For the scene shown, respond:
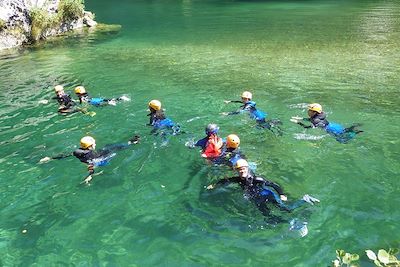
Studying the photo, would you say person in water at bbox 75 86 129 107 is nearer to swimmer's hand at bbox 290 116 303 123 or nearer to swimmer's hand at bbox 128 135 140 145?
swimmer's hand at bbox 128 135 140 145

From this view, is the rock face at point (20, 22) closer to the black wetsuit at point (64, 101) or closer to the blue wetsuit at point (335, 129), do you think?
the black wetsuit at point (64, 101)

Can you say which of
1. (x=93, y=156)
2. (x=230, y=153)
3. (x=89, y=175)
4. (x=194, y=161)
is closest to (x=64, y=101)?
(x=93, y=156)

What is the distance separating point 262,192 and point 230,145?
240 cm

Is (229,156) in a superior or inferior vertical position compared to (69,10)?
inferior

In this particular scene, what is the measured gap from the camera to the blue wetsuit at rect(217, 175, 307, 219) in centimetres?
1070

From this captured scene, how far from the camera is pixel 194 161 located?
45.5 ft

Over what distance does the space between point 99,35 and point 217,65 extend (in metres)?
18.4

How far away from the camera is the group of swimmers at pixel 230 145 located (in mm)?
10859

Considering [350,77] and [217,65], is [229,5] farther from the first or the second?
[350,77]

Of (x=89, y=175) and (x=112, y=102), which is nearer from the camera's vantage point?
(x=89, y=175)

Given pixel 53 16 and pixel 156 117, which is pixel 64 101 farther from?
pixel 53 16

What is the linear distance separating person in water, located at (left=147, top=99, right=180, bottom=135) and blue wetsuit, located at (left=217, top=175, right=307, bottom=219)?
5383mm

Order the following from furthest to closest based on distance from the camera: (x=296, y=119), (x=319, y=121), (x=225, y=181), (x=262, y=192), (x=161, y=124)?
(x=296, y=119) < (x=161, y=124) < (x=319, y=121) < (x=225, y=181) < (x=262, y=192)

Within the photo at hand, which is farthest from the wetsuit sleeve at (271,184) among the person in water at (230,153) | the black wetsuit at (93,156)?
the black wetsuit at (93,156)
